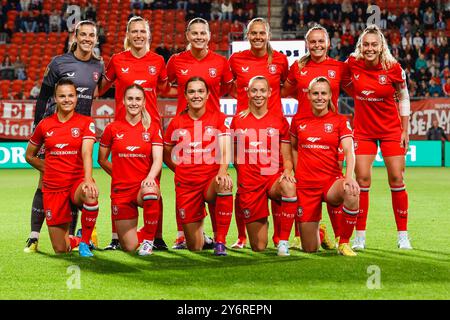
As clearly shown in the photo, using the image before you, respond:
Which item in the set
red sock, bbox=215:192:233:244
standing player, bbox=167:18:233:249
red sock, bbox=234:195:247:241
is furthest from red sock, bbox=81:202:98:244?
red sock, bbox=234:195:247:241

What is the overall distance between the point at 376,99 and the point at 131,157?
2.20m

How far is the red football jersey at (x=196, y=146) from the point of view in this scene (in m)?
6.79

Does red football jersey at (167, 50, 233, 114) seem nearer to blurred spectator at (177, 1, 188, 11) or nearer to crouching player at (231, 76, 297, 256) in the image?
crouching player at (231, 76, 297, 256)

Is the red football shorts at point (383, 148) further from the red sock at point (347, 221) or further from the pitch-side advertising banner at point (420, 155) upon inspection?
the pitch-side advertising banner at point (420, 155)

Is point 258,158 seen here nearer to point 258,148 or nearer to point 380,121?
point 258,148

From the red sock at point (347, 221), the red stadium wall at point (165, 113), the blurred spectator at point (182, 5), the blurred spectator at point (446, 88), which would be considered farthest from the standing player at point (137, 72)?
the blurred spectator at point (182, 5)

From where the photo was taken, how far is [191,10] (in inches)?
930

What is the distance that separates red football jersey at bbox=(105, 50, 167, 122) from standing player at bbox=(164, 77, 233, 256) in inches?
15.8

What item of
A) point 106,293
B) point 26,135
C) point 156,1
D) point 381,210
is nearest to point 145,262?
point 106,293

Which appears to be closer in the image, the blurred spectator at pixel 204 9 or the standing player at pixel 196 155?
the standing player at pixel 196 155

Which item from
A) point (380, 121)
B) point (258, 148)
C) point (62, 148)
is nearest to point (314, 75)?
point (380, 121)

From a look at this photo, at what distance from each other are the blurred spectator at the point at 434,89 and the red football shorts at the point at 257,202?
14490mm

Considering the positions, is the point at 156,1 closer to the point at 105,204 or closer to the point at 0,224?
the point at 105,204

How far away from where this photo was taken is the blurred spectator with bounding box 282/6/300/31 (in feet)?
74.3
